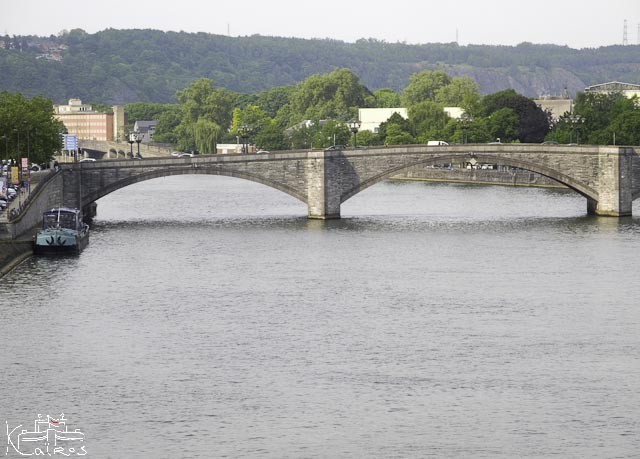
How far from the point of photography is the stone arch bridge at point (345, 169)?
104375 mm

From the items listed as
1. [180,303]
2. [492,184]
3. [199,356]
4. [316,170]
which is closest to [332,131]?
[492,184]

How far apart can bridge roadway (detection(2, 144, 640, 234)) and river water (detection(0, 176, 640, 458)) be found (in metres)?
6.82

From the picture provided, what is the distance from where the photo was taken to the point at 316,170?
104438mm

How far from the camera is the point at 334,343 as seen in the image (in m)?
59.4

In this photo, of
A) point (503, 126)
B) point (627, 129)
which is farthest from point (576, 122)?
point (503, 126)

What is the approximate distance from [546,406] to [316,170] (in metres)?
56.1

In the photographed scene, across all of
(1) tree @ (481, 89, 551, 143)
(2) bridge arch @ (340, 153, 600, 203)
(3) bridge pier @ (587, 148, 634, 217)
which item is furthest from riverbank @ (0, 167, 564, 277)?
(3) bridge pier @ (587, 148, 634, 217)

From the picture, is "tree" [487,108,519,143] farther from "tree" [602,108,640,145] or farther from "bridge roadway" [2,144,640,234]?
"bridge roadway" [2,144,640,234]

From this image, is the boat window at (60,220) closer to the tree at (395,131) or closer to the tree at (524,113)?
the tree at (395,131)

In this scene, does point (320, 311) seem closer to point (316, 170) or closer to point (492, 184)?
point (316, 170)

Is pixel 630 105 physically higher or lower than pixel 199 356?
higher

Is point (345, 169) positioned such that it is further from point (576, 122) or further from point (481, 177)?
point (481, 177)

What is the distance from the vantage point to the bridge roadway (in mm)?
104375

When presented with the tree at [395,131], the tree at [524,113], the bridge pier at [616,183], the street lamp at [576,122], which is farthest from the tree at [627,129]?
the bridge pier at [616,183]
